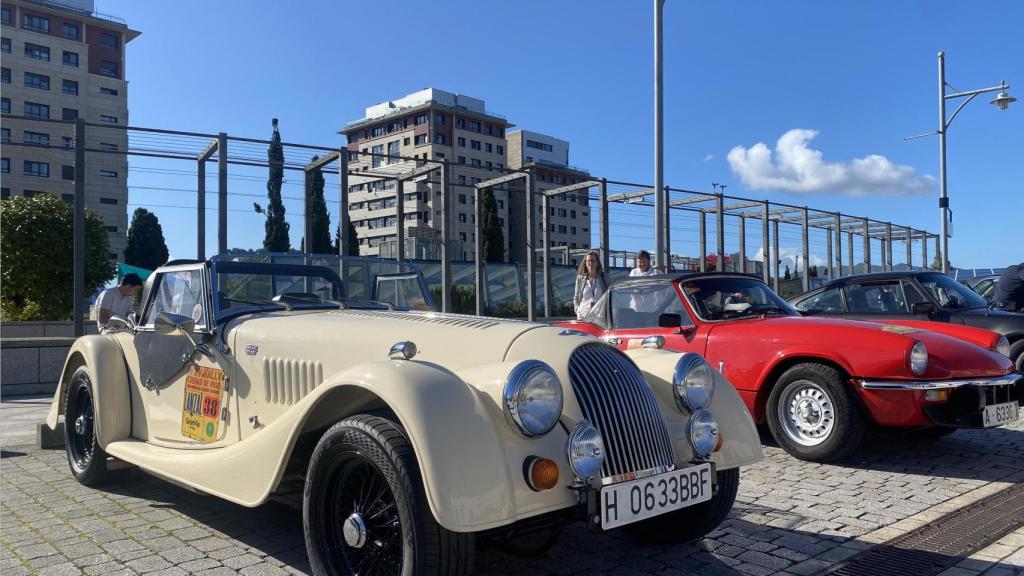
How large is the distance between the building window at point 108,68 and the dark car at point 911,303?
7160 cm

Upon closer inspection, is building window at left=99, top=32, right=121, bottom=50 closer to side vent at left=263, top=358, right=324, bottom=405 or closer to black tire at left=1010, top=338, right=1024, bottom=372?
side vent at left=263, top=358, right=324, bottom=405

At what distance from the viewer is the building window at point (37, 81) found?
193ft

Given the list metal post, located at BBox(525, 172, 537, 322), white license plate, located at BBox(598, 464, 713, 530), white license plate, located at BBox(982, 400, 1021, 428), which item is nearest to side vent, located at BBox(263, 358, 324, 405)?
white license plate, located at BBox(598, 464, 713, 530)

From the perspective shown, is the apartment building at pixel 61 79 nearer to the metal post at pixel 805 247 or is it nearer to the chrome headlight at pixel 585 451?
the metal post at pixel 805 247

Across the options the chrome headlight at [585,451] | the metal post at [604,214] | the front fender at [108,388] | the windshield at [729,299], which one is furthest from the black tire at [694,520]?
the metal post at [604,214]

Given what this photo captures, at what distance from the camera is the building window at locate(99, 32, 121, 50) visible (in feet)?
214

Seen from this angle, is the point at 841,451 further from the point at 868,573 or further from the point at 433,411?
the point at 433,411

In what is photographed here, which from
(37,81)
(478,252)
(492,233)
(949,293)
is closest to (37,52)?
(37,81)

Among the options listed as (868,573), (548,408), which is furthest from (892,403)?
(548,408)

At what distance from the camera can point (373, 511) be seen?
2861 mm

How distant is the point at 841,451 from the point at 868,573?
234cm

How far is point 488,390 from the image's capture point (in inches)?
114

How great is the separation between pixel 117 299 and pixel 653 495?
300 inches

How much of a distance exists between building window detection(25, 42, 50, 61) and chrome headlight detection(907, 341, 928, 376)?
71.2 m
